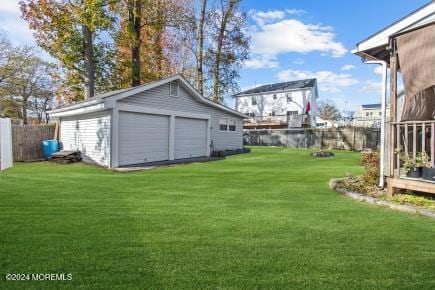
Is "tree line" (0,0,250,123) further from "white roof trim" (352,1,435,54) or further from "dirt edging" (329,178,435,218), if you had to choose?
"dirt edging" (329,178,435,218)

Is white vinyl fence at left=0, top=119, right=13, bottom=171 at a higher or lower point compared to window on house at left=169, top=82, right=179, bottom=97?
lower

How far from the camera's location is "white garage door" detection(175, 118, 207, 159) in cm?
1444

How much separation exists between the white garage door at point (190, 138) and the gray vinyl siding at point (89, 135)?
3534 millimetres

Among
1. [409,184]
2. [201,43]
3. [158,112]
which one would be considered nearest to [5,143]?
[158,112]

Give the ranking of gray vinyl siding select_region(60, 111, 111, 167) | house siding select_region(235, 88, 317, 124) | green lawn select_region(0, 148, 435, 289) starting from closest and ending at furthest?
green lawn select_region(0, 148, 435, 289) → gray vinyl siding select_region(60, 111, 111, 167) → house siding select_region(235, 88, 317, 124)

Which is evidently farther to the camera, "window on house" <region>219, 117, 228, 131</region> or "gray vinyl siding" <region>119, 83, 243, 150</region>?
"window on house" <region>219, 117, 228, 131</region>

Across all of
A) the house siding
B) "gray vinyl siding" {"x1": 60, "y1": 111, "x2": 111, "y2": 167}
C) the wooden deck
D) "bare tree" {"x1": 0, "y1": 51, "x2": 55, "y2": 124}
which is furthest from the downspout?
"bare tree" {"x1": 0, "y1": 51, "x2": 55, "y2": 124}

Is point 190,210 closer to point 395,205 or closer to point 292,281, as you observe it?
point 292,281

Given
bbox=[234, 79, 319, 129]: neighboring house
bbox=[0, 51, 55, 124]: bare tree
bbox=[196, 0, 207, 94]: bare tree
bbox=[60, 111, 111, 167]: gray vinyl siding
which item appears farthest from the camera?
bbox=[234, 79, 319, 129]: neighboring house

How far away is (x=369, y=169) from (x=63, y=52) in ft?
53.5

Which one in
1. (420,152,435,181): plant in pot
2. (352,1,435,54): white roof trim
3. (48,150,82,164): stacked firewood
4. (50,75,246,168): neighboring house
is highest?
(352,1,435,54): white roof trim

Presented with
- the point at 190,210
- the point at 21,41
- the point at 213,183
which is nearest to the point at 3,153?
the point at 213,183

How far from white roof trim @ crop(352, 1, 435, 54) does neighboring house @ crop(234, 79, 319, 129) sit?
24.1 metres

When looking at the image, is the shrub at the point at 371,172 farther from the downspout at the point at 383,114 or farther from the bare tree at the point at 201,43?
the bare tree at the point at 201,43
